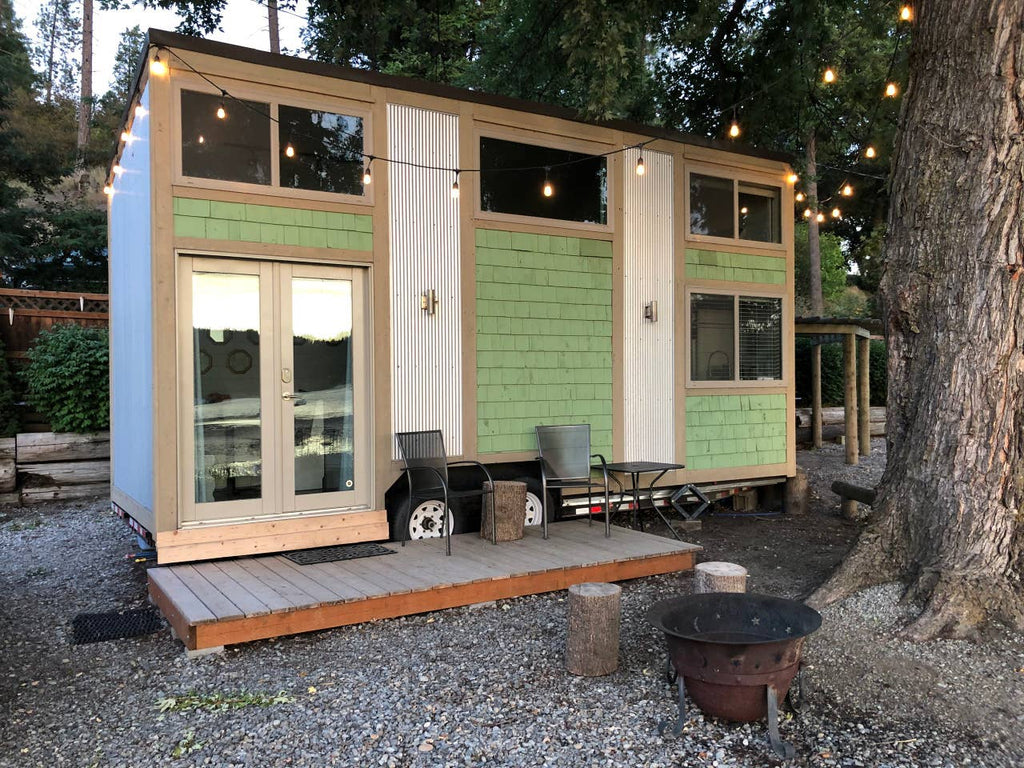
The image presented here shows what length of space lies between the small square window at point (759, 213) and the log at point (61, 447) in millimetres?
6799

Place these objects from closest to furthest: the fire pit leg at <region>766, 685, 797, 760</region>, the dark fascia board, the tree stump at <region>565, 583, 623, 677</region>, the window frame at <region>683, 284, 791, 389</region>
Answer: the fire pit leg at <region>766, 685, 797, 760</region>, the tree stump at <region>565, 583, 623, 677</region>, the dark fascia board, the window frame at <region>683, 284, 791, 389</region>

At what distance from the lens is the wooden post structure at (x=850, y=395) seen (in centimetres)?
1016

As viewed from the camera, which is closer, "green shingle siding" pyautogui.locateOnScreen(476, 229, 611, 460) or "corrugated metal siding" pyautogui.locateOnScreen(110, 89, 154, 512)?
"corrugated metal siding" pyautogui.locateOnScreen(110, 89, 154, 512)

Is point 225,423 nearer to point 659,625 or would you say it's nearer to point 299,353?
point 299,353

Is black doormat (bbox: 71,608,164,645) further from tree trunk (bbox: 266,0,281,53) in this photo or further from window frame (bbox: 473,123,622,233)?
tree trunk (bbox: 266,0,281,53)

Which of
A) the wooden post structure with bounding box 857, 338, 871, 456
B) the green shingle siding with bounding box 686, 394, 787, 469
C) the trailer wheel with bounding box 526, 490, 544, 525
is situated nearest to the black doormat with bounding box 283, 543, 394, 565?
the trailer wheel with bounding box 526, 490, 544, 525

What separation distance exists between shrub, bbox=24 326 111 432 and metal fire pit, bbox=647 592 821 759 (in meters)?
6.96

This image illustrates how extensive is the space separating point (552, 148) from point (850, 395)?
627 cm

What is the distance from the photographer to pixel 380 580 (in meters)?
4.35

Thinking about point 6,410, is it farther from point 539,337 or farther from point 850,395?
point 850,395

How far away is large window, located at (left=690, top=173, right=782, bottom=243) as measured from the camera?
6.98 metres

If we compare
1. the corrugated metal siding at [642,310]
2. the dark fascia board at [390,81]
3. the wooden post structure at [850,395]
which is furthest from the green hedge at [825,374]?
the corrugated metal siding at [642,310]

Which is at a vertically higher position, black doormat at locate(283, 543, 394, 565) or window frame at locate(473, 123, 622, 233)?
window frame at locate(473, 123, 622, 233)

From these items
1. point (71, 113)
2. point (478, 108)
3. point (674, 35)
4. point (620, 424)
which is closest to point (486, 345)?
point (620, 424)
